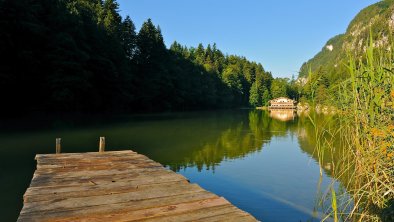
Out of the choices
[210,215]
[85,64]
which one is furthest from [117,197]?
[85,64]

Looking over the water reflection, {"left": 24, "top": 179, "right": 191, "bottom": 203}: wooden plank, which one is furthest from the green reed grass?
the water reflection

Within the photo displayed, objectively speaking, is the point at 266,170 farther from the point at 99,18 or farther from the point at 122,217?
the point at 99,18

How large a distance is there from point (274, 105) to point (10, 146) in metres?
107

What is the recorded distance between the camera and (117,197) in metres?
4.50

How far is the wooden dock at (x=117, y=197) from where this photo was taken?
371 cm

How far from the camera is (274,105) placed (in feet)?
376

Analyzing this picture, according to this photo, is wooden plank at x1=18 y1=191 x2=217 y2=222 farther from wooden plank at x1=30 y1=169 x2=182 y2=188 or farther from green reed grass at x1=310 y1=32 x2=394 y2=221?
green reed grass at x1=310 y1=32 x2=394 y2=221

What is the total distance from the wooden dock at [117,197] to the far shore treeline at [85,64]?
79.7 ft

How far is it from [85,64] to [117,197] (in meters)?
34.5

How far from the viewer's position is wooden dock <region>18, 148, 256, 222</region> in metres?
3.71

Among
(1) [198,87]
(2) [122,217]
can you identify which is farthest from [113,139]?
(1) [198,87]

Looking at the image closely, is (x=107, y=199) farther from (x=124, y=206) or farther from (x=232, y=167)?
(x=232, y=167)

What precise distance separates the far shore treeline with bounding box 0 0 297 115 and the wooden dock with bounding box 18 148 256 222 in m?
24.3

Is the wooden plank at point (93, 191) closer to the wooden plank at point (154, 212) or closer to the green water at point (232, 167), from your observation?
the wooden plank at point (154, 212)
